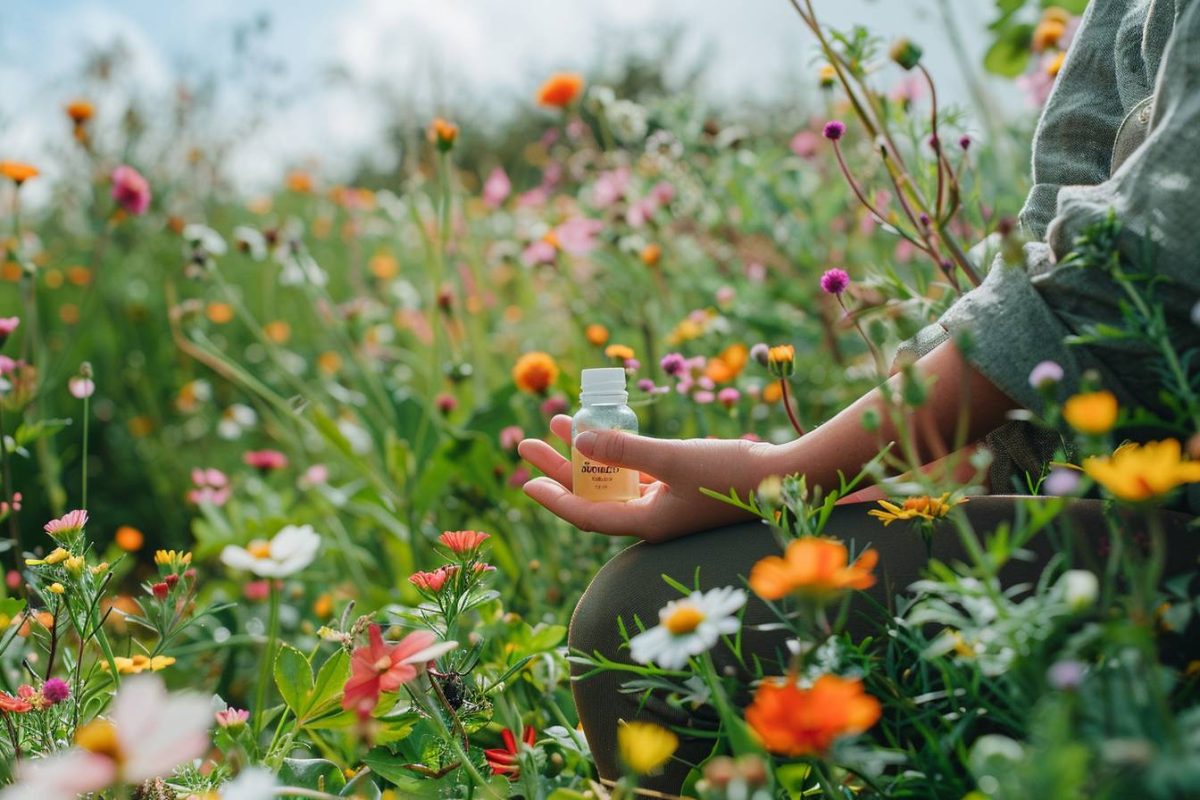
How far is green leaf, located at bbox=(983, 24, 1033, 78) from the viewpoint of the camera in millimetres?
1568

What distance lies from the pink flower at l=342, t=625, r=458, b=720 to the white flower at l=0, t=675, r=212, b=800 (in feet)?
0.47

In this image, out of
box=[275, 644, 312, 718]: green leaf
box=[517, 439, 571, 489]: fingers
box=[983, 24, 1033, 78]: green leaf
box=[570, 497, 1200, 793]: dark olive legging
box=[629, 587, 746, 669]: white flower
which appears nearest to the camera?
box=[629, 587, 746, 669]: white flower

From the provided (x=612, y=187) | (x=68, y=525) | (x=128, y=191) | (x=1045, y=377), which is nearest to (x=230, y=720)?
(x=68, y=525)

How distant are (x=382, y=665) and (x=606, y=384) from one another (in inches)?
11.5

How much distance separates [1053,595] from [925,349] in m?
0.34

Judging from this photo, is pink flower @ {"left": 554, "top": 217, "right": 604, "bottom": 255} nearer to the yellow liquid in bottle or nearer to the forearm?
the yellow liquid in bottle

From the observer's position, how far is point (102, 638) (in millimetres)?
763

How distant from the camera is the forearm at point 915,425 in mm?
658

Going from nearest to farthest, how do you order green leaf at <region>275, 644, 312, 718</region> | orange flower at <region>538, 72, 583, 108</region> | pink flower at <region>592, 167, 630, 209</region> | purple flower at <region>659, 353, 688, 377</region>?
green leaf at <region>275, 644, 312, 718</region> → purple flower at <region>659, 353, 688, 377</region> → orange flower at <region>538, 72, 583, 108</region> → pink flower at <region>592, 167, 630, 209</region>

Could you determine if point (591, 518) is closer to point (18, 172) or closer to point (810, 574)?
point (810, 574)

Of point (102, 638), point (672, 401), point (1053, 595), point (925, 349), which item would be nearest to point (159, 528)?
point (672, 401)

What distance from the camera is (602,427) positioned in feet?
2.68

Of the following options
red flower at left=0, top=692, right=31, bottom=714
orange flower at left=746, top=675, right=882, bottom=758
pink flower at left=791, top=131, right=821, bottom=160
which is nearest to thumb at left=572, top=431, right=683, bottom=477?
orange flower at left=746, top=675, right=882, bottom=758

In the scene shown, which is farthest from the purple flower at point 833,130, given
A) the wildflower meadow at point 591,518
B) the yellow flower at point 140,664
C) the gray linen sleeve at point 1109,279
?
the yellow flower at point 140,664
